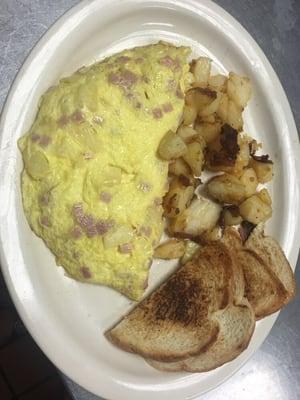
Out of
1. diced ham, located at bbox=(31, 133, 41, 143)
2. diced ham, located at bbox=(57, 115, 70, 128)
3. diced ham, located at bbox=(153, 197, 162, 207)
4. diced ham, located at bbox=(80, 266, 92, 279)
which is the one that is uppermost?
diced ham, located at bbox=(57, 115, 70, 128)

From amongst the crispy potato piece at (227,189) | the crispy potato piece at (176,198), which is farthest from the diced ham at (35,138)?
the crispy potato piece at (227,189)

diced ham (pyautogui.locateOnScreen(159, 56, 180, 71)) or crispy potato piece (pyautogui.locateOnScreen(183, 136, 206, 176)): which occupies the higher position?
diced ham (pyautogui.locateOnScreen(159, 56, 180, 71))

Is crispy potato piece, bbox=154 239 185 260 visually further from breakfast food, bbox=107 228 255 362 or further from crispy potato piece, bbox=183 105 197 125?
crispy potato piece, bbox=183 105 197 125

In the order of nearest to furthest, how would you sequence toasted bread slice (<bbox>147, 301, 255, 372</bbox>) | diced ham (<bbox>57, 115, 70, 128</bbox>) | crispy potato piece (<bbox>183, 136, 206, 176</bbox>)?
diced ham (<bbox>57, 115, 70, 128</bbox>), crispy potato piece (<bbox>183, 136, 206, 176</bbox>), toasted bread slice (<bbox>147, 301, 255, 372</bbox>)

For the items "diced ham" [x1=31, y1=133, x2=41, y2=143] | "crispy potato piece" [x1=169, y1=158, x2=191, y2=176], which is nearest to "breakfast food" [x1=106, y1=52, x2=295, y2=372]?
"crispy potato piece" [x1=169, y1=158, x2=191, y2=176]

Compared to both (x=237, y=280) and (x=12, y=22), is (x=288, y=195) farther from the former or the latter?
(x=12, y=22)

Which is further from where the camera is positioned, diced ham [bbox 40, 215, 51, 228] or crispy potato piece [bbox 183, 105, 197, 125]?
crispy potato piece [bbox 183, 105, 197, 125]

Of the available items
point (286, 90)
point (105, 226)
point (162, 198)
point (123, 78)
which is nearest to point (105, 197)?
point (105, 226)
